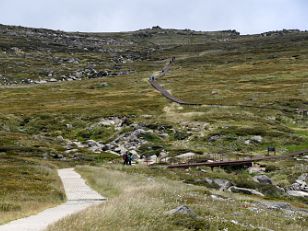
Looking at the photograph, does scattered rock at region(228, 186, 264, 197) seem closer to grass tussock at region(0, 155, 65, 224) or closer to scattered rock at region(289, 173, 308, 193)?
scattered rock at region(289, 173, 308, 193)

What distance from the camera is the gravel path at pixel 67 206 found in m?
17.7

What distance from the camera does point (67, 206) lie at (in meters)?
→ 25.2

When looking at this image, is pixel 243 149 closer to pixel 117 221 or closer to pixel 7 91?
pixel 117 221

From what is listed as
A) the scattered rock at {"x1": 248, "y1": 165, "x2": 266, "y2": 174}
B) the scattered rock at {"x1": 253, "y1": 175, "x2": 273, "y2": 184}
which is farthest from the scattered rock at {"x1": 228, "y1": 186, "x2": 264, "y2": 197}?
the scattered rock at {"x1": 248, "y1": 165, "x2": 266, "y2": 174}

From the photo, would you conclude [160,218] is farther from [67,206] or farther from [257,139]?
[257,139]

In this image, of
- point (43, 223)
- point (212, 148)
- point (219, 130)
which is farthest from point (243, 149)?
point (43, 223)

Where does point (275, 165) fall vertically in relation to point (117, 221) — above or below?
below

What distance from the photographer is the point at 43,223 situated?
18422 mm

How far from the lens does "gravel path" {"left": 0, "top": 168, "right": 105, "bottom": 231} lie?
17703 mm

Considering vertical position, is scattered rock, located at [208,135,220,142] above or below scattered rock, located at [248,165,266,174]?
above

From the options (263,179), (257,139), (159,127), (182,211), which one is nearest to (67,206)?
(182,211)

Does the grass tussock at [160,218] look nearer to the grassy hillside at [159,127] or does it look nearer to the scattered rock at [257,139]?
the grassy hillside at [159,127]

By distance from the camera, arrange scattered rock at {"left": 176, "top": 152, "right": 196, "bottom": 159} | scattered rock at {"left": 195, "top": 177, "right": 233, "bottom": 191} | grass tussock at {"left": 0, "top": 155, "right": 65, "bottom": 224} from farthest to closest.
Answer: scattered rock at {"left": 176, "top": 152, "right": 196, "bottom": 159} → scattered rock at {"left": 195, "top": 177, "right": 233, "bottom": 191} → grass tussock at {"left": 0, "top": 155, "right": 65, "bottom": 224}

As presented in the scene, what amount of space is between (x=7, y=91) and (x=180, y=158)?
9889cm
